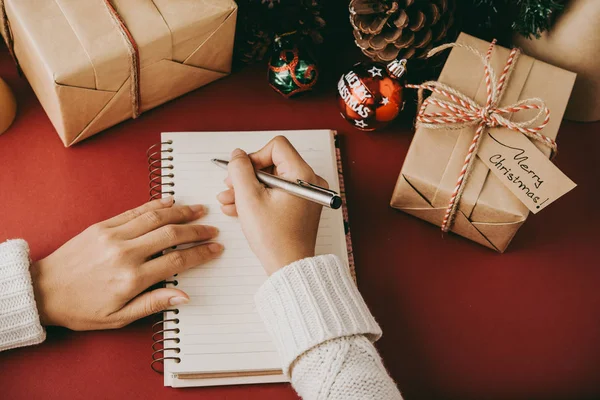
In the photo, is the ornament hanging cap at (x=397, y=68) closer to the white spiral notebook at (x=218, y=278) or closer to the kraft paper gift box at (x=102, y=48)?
the white spiral notebook at (x=218, y=278)

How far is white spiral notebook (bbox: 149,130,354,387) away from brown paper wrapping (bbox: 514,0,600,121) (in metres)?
0.39

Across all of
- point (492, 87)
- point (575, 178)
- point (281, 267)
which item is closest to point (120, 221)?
point (281, 267)

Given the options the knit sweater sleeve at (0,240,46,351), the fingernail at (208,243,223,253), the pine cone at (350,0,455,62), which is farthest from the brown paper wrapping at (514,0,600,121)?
the knit sweater sleeve at (0,240,46,351)

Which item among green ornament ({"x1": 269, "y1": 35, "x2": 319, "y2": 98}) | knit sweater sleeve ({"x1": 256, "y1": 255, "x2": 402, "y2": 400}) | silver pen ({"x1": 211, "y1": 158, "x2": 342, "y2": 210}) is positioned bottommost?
knit sweater sleeve ({"x1": 256, "y1": 255, "x2": 402, "y2": 400})

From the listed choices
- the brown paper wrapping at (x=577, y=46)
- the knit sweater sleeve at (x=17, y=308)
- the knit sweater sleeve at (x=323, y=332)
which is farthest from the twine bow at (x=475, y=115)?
the knit sweater sleeve at (x=17, y=308)

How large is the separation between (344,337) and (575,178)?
58cm

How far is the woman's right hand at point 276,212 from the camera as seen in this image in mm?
745

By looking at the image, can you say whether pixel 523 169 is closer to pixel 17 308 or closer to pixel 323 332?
pixel 323 332

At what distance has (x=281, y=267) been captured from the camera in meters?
0.73

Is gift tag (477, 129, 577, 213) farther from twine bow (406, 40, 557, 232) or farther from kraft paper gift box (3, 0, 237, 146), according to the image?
kraft paper gift box (3, 0, 237, 146)

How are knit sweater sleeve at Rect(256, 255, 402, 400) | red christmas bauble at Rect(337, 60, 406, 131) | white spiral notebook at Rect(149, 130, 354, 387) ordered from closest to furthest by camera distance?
knit sweater sleeve at Rect(256, 255, 402, 400), white spiral notebook at Rect(149, 130, 354, 387), red christmas bauble at Rect(337, 60, 406, 131)

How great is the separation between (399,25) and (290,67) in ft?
0.64

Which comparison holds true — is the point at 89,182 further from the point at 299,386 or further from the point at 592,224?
the point at 592,224

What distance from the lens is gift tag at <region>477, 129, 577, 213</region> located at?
78cm
